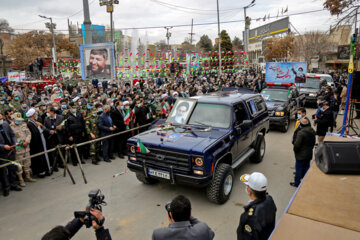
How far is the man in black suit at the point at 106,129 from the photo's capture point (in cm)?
746

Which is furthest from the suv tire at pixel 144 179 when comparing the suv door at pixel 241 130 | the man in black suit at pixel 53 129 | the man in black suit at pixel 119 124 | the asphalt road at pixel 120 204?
the man in black suit at pixel 53 129

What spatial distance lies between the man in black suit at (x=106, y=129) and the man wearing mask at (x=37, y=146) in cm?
158

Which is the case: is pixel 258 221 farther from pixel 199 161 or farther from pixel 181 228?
pixel 199 161

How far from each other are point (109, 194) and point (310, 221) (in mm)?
4174

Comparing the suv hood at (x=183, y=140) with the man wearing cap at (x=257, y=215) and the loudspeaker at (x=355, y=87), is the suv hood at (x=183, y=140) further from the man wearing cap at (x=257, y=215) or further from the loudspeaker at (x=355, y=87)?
the loudspeaker at (x=355, y=87)

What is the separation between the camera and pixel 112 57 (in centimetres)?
1591

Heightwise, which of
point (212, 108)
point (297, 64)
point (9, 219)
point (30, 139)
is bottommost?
point (9, 219)

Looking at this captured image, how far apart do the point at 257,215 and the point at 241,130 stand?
3.43m

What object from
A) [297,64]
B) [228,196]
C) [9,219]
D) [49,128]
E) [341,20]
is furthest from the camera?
[297,64]

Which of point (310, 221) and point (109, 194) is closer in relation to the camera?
point (310, 221)

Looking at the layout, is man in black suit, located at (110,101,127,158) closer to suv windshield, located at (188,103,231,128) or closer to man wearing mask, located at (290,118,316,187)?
suv windshield, located at (188,103,231,128)

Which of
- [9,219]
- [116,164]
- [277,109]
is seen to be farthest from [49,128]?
[277,109]

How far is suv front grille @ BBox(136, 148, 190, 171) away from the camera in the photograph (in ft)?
15.3

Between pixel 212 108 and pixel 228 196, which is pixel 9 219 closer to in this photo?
pixel 228 196
